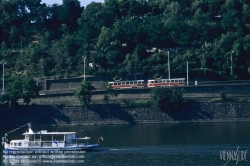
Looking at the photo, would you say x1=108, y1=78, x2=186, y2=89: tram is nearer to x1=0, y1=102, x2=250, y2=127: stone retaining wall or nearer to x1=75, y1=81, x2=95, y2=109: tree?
x1=75, y1=81, x2=95, y2=109: tree

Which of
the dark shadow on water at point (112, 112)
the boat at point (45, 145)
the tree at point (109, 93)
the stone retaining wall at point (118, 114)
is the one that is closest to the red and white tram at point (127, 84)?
the tree at point (109, 93)

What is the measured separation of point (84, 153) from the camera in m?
46.7

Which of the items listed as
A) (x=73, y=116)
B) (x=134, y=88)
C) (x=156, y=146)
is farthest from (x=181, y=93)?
(x=156, y=146)

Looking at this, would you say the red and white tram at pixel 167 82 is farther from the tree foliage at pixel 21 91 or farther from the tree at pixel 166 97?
the tree foliage at pixel 21 91

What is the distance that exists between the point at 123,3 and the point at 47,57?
1145 cm

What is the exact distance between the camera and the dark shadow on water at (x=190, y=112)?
6056 centimetres

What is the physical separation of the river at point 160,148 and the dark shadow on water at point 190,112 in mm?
3523

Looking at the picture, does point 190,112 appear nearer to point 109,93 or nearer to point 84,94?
point 109,93

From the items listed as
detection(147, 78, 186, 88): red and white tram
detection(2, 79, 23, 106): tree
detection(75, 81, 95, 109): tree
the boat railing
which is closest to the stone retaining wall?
detection(75, 81, 95, 109): tree

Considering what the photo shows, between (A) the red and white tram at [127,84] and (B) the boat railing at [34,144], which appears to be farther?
(A) the red and white tram at [127,84]

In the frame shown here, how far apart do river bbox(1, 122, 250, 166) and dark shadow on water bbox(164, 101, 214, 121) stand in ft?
11.6

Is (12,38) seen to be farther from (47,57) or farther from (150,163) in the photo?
(150,163)

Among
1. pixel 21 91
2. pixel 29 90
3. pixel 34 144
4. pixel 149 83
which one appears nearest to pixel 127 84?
pixel 149 83

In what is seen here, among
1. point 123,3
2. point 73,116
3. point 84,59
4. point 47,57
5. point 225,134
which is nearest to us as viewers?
point 225,134
